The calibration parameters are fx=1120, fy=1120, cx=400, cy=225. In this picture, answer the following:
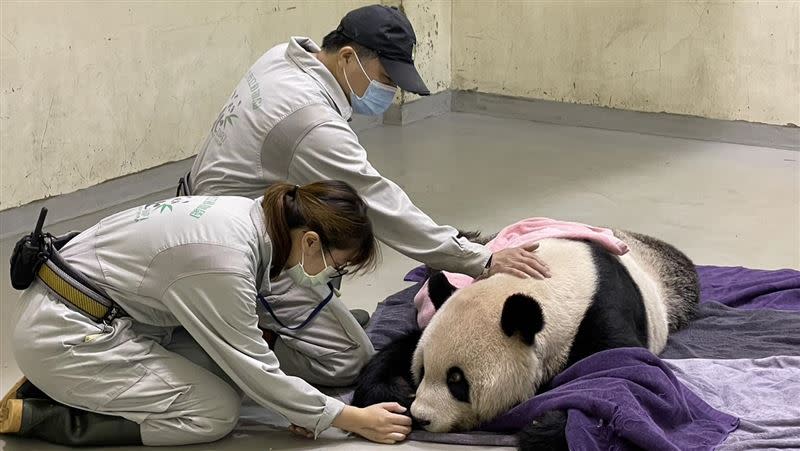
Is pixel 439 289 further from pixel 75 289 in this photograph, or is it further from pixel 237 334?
pixel 75 289

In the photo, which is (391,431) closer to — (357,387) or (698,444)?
(357,387)

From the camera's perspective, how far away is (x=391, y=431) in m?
3.16

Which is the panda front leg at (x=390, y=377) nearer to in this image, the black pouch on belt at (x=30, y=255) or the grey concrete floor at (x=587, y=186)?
the grey concrete floor at (x=587, y=186)

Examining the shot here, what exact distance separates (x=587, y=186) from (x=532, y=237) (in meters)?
2.22

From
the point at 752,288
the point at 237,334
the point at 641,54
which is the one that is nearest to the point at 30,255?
the point at 237,334

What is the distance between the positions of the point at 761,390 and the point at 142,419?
1853 mm

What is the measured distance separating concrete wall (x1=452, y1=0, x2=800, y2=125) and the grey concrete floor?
0.26 meters

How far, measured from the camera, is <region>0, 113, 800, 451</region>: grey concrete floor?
490 cm

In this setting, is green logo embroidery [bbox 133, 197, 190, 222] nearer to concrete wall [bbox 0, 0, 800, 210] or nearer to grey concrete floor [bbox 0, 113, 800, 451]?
grey concrete floor [bbox 0, 113, 800, 451]

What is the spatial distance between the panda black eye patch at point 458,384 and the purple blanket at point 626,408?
128 mm

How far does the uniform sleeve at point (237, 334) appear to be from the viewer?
2.96 meters

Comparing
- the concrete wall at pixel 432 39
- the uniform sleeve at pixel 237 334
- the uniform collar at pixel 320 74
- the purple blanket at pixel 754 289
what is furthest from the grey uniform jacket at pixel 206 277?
the concrete wall at pixel 432 39

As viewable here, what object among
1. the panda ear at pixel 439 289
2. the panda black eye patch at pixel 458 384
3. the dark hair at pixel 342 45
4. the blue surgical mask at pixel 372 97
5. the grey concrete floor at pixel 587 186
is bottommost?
the grey concrete floor at pixel 587 186

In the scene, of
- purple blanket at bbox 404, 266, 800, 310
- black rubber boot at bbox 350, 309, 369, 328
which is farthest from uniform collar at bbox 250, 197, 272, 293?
purple blanket at bbox 404, 266, 800, 310
